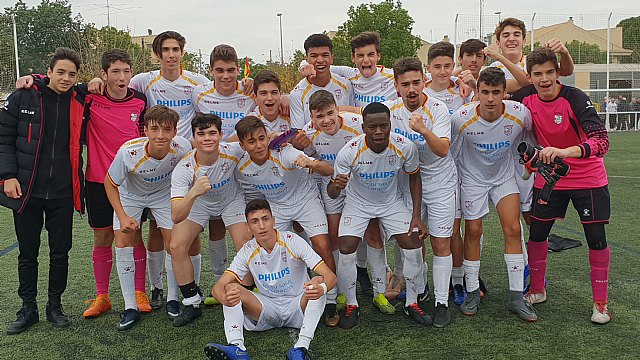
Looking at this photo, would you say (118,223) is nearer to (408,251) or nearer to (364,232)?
(364,232)

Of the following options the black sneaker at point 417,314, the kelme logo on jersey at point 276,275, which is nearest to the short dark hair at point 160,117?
the kelme logo on jersey at point 276,275

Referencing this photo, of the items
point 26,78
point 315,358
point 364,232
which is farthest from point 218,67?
point 315,358

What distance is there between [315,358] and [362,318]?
801 millimetres

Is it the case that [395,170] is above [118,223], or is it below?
above

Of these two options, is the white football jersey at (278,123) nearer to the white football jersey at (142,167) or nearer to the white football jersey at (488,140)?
the white football jersey at (142,167)

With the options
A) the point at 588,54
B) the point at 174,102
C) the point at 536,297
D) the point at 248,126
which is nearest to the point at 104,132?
the point at 174,102

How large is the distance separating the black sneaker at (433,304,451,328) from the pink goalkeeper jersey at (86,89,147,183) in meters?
2.81

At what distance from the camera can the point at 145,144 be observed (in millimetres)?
4422

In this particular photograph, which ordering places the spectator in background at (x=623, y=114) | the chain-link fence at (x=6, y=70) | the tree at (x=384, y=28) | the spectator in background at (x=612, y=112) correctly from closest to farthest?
the spectator in background at (x=612, y=112) → the spectator in background at (x=623, y=114) → the chain-link fence at (x=6, y=70) → the tree at (x=384, y=28)

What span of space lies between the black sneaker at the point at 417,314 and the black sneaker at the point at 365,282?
63 cm

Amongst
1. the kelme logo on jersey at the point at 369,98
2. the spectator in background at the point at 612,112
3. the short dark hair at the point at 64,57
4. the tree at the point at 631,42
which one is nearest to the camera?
the short dark hair at the point at 64,57

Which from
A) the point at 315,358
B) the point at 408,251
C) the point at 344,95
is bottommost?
the point at 315,358

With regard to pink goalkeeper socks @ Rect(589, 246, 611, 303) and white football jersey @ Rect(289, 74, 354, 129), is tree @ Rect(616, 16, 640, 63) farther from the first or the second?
pink goalkeeper socks @ Rect(589, 246, 611, 303)

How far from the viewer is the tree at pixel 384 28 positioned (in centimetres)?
3459
